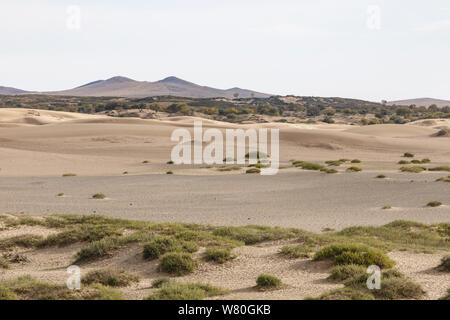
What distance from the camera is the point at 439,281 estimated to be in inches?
397

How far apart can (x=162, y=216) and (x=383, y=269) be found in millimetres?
10843

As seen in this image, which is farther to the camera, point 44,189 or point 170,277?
point 44,189

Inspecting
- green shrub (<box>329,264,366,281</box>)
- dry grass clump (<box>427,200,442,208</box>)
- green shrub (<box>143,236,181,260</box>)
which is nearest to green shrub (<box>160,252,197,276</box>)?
green shrub (<box>143,236,181,260</box>)

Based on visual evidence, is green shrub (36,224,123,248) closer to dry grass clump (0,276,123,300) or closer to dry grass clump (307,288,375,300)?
dry grass clump (0,276,123,300)

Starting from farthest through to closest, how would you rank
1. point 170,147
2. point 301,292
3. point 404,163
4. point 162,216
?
point 170,147 → point 404,163 → point 162,216 → point 301,292

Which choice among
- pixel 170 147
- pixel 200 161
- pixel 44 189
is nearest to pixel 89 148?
pixel 170 147

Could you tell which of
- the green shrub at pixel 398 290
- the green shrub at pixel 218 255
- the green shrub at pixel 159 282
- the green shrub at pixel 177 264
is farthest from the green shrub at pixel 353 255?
the green shrub at pixel 159 282

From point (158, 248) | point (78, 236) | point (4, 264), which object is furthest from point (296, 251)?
point (4, 264)

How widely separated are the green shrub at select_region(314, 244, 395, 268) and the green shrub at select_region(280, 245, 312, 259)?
50 cm

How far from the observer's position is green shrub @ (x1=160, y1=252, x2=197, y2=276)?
1120 centimetres

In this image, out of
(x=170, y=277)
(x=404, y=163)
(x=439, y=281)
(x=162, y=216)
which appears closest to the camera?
(x=439, y=281)

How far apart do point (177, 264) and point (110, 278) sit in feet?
5.53
